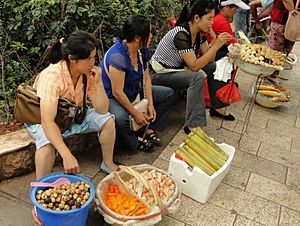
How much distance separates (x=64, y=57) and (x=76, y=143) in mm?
1022

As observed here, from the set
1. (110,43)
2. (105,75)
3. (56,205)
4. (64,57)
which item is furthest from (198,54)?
(56,205)

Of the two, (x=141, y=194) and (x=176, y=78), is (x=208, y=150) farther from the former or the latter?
(x=176, y=78)

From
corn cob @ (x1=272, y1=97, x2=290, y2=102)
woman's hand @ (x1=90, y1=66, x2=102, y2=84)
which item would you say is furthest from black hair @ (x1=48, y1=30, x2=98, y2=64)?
corn cob @ (x1=272, y1=97, x2=290, y2=102)

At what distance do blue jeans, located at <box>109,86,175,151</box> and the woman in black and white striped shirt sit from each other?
19 centimetres

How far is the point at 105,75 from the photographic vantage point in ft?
10.7

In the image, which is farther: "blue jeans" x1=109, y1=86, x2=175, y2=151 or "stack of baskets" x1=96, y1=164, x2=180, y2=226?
"blue jeans" x1=109, y1=86, x2=175, y2=151

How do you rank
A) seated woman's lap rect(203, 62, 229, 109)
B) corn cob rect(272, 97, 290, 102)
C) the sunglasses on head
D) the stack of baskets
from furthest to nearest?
corn cob rect(272, 97, 290, 102) → seated woman's lap rect(203, 62, 229, 109) → the sunglasses on head → the stack of baskets

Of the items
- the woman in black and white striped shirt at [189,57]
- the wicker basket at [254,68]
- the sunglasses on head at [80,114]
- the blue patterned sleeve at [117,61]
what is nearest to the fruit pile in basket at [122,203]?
the sunglasses on head at [80,114]

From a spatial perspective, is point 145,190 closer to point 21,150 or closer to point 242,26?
point 21,150

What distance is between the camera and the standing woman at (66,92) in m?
2.43

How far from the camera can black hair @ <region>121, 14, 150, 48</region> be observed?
3068 millimetres

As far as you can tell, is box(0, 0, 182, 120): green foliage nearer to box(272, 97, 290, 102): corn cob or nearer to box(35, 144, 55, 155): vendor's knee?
box(35, 144, 55, 155): vendor's knee

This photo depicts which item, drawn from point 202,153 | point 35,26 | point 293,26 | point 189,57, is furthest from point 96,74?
point 293,26

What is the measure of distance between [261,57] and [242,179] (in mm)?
1310
